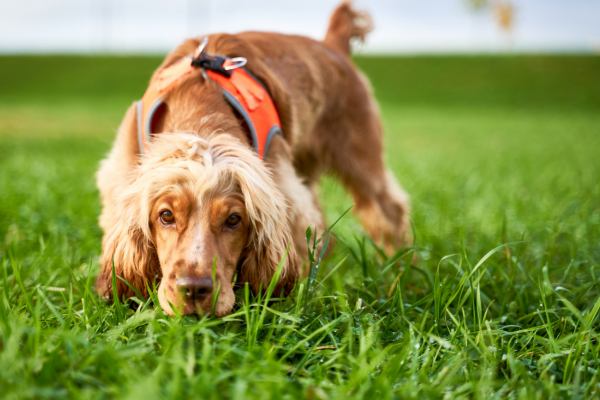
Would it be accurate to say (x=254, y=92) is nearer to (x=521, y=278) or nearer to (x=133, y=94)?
(x=521, y=278)

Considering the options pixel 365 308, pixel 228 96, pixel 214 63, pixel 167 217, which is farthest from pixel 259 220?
pixel 214 63

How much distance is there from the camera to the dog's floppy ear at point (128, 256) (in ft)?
6.46

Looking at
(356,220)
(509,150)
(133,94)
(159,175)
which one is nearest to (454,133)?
(509,150)

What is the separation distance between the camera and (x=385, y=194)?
368 cm

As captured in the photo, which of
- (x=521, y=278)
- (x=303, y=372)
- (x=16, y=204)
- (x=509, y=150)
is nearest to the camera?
(x=303, y=372)

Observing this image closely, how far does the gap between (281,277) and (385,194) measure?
184cm

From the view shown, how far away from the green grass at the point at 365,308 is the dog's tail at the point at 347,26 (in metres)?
1.50

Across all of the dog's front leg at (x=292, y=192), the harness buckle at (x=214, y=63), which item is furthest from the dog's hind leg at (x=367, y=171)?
the harness buckle at (x=214, y=63)

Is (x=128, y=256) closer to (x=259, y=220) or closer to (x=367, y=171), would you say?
(x=259, y=220)

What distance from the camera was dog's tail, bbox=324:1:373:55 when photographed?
3.76 m

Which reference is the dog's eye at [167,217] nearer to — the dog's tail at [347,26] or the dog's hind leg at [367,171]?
the dog's hind leg at [367,171]

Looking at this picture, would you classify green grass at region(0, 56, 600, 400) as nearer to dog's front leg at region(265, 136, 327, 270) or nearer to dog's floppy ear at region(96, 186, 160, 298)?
dog's floppy ear at region(96, 186, 160, 298)

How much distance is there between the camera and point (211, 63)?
2.36 metres

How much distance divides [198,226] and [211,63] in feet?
3.23
